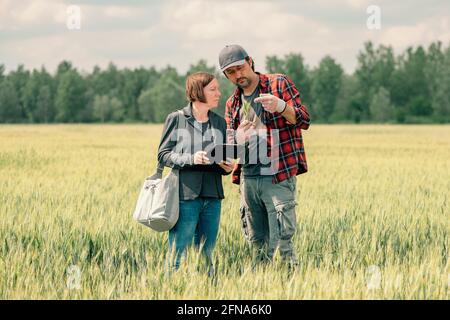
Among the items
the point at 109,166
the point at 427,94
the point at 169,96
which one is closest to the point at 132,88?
the point at 169,96

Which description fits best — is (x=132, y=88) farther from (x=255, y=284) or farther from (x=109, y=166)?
(x=255, y=284)

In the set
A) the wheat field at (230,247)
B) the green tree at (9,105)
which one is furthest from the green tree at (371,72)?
the wheat field at (230,247)

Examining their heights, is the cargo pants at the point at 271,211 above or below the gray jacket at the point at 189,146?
below

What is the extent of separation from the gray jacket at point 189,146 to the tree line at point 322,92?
69.8 meters

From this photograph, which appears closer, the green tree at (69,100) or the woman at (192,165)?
the woman at (192,165)

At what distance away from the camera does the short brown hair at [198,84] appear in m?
4.14

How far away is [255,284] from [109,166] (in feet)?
32.4

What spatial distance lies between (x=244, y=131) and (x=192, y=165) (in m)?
0.42

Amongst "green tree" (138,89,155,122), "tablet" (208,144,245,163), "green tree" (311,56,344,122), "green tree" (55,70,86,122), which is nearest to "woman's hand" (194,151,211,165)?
"tablet" (208,144,245,163)

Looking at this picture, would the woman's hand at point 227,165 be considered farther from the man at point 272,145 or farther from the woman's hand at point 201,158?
the man at point 272,145

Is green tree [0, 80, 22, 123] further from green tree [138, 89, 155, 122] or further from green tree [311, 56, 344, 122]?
green tree [311, 56, 344, 122]

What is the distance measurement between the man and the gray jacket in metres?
0.19

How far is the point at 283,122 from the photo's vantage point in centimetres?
452

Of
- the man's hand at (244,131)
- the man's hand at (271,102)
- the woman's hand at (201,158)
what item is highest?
the man's hand at (271,102)
